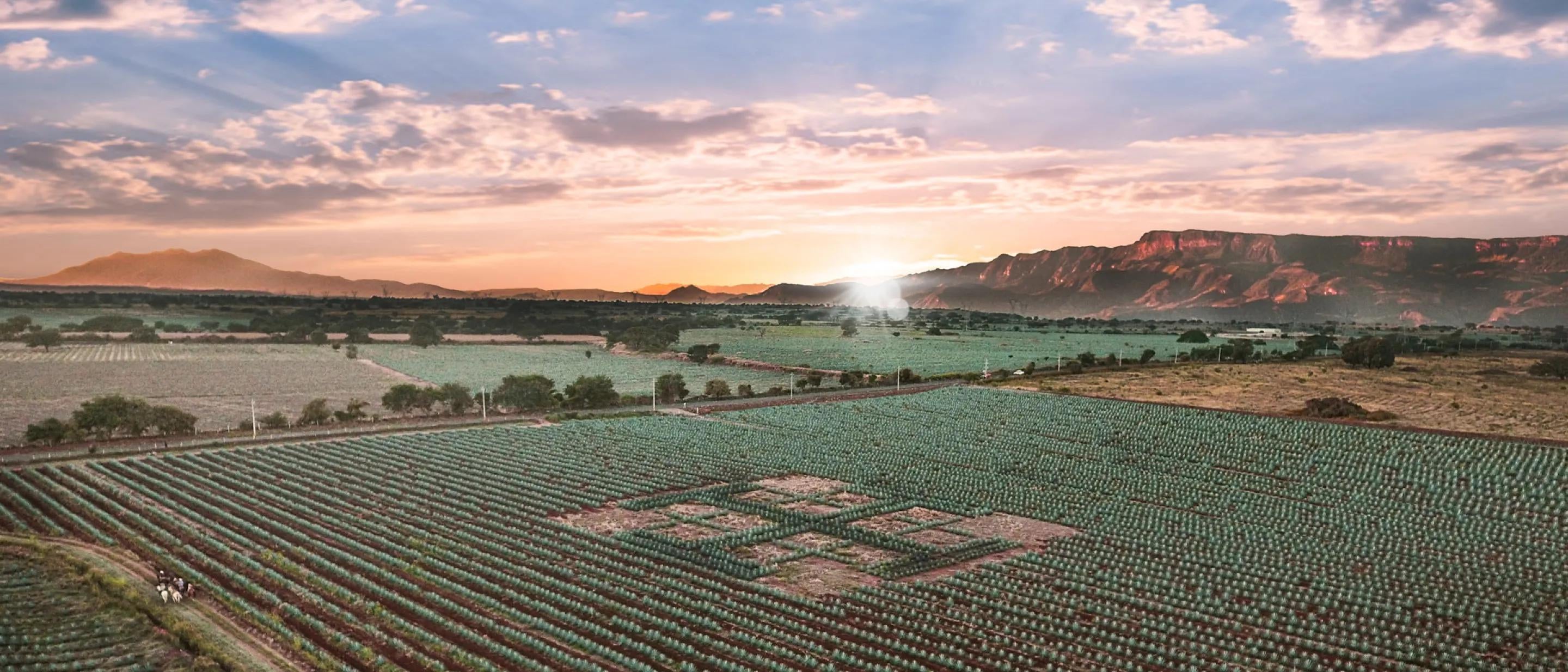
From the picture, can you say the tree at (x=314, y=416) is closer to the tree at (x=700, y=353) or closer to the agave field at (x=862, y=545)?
the agave field at (x=862, y=545)

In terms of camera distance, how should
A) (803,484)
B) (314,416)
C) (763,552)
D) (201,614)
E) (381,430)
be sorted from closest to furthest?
1. (201,614)
2. (763,552)
3. (803,484)
4. (381,430)
5. (314,416)

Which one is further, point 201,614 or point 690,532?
point 690,532

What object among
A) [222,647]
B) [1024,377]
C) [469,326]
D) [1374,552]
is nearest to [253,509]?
[222,647]

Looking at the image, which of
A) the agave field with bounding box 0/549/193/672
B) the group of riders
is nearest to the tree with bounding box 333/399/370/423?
the agave field with bounding box 0/549/193/672

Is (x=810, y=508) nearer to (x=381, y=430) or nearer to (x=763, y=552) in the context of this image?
(x=763, y=552)

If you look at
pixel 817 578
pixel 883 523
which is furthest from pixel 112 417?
pixel 817 578

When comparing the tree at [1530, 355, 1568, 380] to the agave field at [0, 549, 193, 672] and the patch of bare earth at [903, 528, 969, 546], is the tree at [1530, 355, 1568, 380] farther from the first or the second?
the agave field at [0, 549, 193, 672]

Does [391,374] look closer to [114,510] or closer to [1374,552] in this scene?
[114,510]
